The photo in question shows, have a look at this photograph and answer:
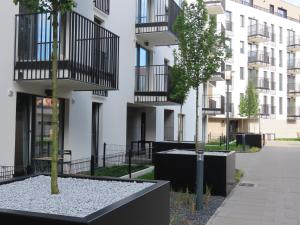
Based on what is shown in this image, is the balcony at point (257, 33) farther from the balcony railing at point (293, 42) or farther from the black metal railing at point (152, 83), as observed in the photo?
the black metal railing at point (152, 83)

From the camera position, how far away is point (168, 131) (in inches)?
985

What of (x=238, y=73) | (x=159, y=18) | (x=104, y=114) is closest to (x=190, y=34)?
(x=104, y=114)

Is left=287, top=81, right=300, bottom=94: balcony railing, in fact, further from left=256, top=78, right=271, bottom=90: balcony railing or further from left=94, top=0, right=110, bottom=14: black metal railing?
left=94, top=0, right=110, bottom=14: black metal railing

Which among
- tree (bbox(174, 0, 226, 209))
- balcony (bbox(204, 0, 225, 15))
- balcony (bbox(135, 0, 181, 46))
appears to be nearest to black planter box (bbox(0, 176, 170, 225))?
tree (bbox(174, 0, 226, 209))

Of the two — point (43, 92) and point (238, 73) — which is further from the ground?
point (238, 73)

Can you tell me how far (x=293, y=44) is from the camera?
5891cm

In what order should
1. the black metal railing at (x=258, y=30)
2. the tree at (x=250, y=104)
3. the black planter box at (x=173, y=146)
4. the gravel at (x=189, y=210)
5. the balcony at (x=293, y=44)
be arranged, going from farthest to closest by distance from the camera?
1. the balcony at (x=293, y=44)
2. the black metal railing at (x=258, y=30)
3. the tree at (x=250, y=104)
4. the black planter box at (x=173, y=146)
5. the gravel at (x=189, y=210)

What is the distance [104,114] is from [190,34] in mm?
4491

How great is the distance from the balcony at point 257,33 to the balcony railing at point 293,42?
6.49m

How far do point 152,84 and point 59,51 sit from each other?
8.77m

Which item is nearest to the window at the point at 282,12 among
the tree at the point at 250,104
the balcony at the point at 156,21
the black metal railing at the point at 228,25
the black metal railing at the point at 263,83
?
the black metal railing at the point at 263,83

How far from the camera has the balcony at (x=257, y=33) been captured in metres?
52.0

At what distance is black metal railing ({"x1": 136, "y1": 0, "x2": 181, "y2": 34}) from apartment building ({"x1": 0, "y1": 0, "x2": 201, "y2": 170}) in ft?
0.15

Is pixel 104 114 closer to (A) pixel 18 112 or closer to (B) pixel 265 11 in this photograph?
(A) pixel 18 112
